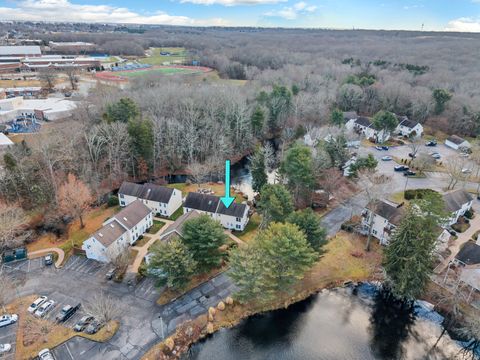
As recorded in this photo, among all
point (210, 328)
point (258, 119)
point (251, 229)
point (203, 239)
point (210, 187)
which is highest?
point (258, 119)

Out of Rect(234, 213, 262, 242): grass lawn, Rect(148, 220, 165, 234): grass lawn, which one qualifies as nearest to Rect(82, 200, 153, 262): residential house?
Rect(148, 220, 165, 234): grass lawn

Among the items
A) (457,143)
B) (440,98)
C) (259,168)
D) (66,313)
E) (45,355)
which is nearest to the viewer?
(45,355)

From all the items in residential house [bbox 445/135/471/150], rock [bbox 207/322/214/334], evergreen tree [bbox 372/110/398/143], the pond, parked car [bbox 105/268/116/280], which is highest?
evergreen tree [bbox 372/110/398/143]

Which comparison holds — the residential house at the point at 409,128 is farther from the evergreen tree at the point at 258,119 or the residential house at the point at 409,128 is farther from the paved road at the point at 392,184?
the evergreen tree at the point at 258,119

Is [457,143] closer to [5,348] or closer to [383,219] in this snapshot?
[383,219]

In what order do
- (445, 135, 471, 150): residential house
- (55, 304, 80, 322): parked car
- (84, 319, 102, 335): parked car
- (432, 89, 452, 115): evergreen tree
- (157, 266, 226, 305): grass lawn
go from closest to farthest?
1. (84, 319, 102, 335): parked car
2. (55, 304, 80, 322): parked car
3. (157, 266, 226, 305): grass lawn
4. (445, 135, 471, 150): residential house
5. (432, 89, 452, 115): evergreen tree

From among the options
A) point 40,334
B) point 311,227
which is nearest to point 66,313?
point 40,334

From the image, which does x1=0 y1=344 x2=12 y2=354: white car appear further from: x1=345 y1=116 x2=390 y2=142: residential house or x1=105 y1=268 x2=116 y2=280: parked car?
x1=345 y1=116 x2=390 y2=142: residential house
